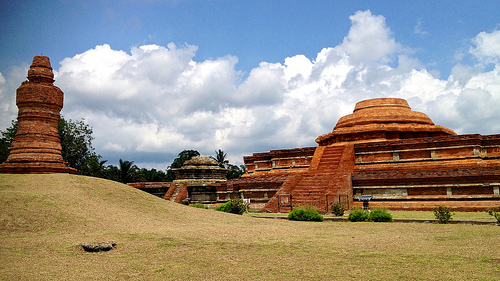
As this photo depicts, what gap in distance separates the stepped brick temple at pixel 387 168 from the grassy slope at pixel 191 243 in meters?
4.75

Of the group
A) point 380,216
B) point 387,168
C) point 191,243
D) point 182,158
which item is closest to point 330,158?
point 387,168

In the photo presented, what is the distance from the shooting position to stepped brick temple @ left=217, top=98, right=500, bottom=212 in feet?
49.5

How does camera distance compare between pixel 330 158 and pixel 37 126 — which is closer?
pixel 37 126

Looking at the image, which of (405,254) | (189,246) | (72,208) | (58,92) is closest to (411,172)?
(405,254)

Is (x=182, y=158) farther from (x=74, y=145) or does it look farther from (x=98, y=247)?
(x=98, y=247)

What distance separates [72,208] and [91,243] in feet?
9.32

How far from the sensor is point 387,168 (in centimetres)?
1773

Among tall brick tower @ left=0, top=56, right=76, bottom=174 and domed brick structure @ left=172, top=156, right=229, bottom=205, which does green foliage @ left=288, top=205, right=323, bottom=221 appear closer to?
tall brick tower @ left=0, top=56, right=76, bottom=174

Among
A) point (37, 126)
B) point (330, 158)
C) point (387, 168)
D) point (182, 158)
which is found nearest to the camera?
point (37, 126)

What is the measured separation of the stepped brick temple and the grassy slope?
475 centimetres

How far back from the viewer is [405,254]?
263 inches

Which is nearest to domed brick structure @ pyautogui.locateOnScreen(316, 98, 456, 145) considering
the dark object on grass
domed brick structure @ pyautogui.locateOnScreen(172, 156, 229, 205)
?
domed brick structure @ pyautogui.locateOnScreen(172, 156, 229, 205)

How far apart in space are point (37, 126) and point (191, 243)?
1070 cm

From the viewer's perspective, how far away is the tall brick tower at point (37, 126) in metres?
14.7
